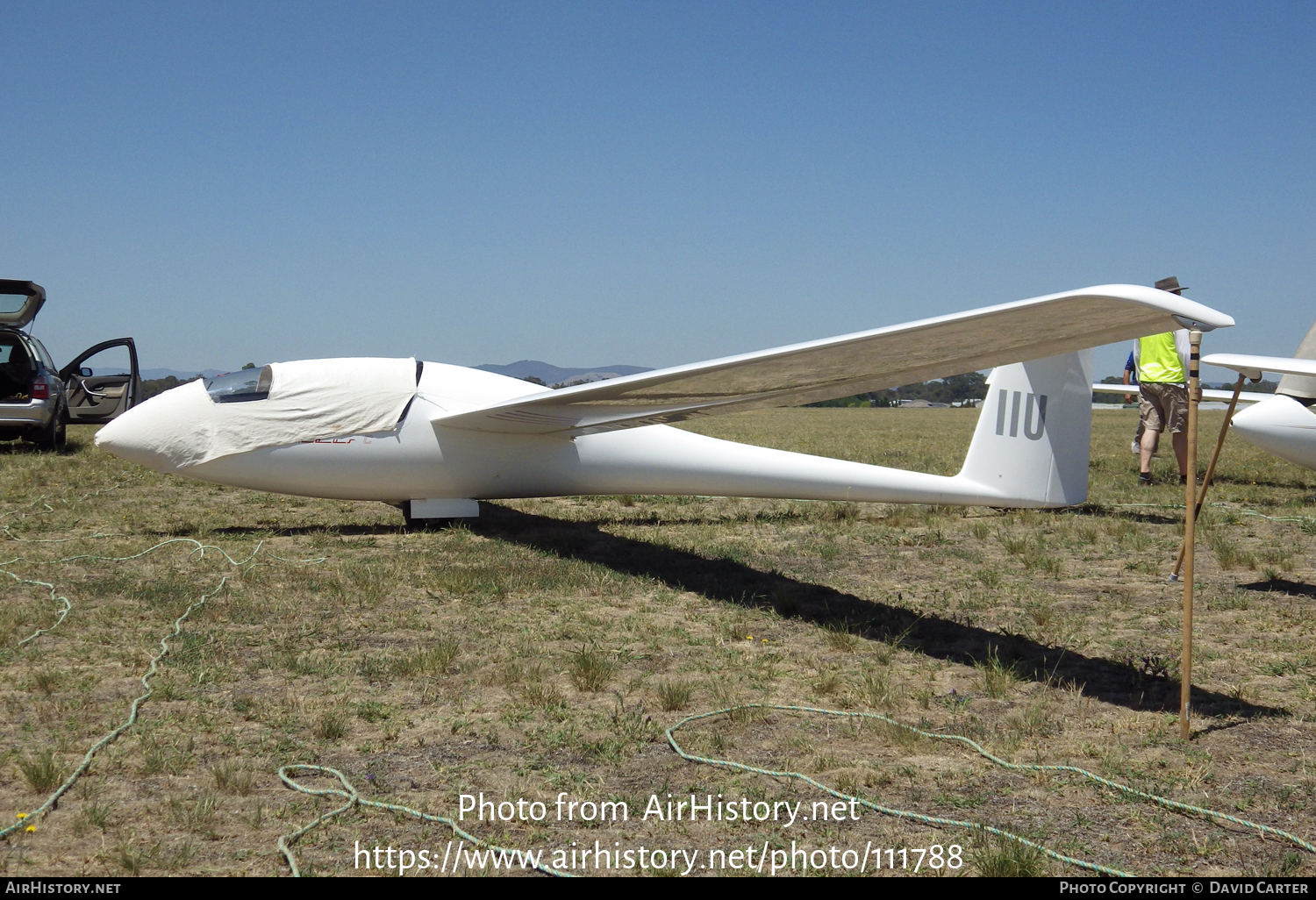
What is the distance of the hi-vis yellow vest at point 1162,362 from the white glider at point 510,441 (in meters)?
3.47

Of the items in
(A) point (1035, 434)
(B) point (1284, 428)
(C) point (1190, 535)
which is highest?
(B) point (1284, 428)

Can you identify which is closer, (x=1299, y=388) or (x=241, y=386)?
(x=241, y=386)

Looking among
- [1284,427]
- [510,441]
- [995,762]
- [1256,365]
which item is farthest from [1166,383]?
[995,762]

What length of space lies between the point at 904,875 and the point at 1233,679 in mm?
3037

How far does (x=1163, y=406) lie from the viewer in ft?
40.2

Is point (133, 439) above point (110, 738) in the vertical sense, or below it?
above

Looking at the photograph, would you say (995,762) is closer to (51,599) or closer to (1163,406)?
(51,599)

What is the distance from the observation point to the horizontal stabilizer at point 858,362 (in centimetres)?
405

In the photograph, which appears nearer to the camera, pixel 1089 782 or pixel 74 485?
pixel 1089 782

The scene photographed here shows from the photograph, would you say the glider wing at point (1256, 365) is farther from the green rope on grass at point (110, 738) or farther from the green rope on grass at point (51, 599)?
the green rope on grass at point (51, 599)

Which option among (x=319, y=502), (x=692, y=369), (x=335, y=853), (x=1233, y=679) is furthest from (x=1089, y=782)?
(x=319, y=502)

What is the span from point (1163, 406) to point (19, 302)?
18242mm

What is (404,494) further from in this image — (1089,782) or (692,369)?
(1089,782)

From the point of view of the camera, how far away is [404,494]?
912 cm
